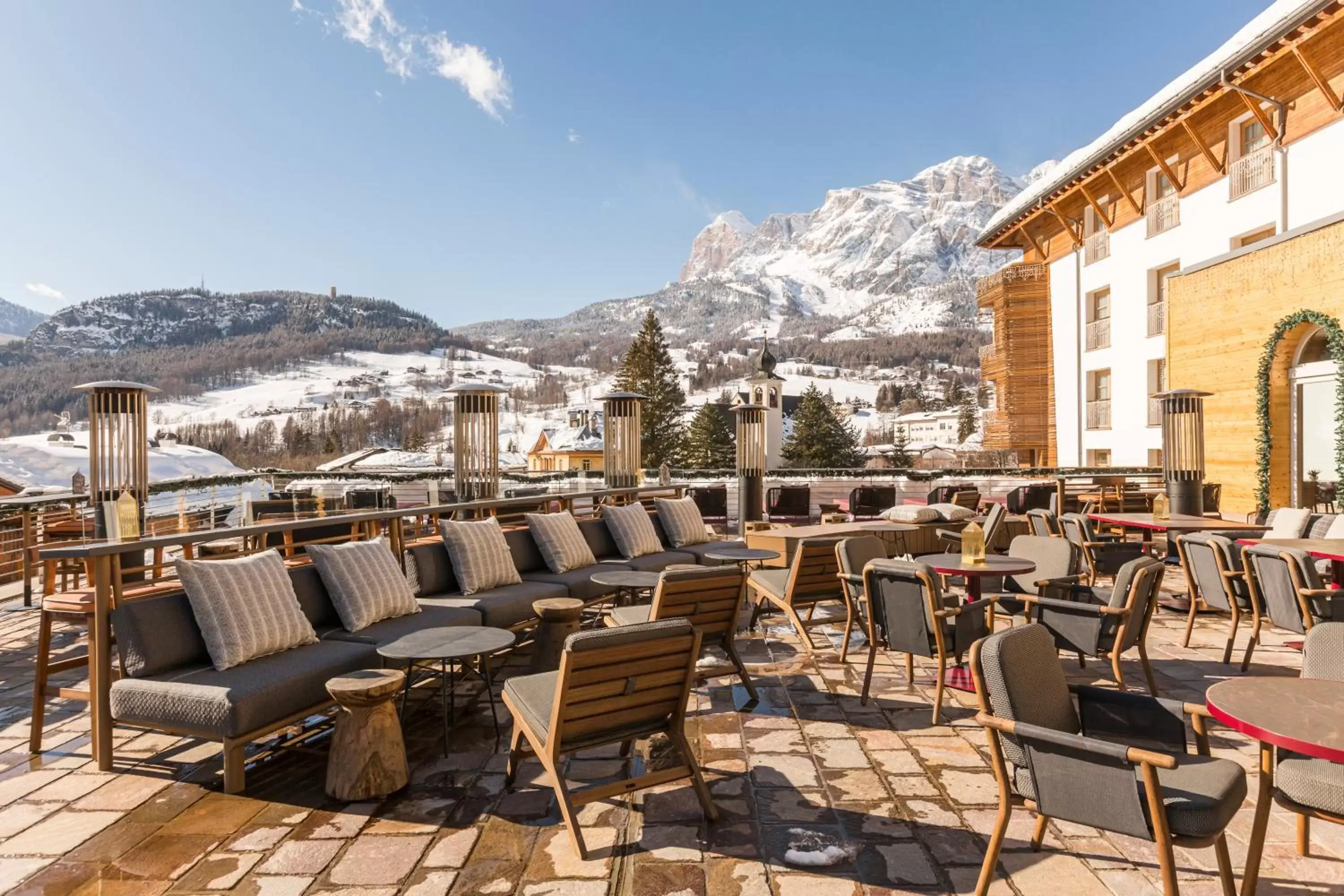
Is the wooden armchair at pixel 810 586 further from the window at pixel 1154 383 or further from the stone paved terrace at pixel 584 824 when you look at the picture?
the window at pixel 1154 383

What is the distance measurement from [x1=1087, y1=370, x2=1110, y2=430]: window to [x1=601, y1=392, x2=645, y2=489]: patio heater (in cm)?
1410

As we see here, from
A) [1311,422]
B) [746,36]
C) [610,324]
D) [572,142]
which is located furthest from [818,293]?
[1311,422]

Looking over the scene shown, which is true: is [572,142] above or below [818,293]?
below

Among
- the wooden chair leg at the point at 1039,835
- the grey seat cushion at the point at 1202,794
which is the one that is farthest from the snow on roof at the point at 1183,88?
the wooden chair leg at the point at 1039,835

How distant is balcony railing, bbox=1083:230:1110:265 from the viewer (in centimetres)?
1875

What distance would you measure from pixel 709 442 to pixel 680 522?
31.6m

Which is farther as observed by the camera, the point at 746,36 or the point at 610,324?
the point at 610,324

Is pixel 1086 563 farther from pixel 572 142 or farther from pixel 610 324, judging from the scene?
pixel 610 324

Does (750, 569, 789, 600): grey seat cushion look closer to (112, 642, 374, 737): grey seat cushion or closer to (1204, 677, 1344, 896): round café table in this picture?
(112, 642, 374, 737): grey seat cushion

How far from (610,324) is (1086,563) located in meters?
156

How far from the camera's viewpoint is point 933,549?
895 centimetres

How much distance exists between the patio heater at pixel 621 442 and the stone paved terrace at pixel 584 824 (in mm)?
6118

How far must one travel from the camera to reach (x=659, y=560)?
6.99 metres

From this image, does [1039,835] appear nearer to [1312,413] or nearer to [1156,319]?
[1312,413]
